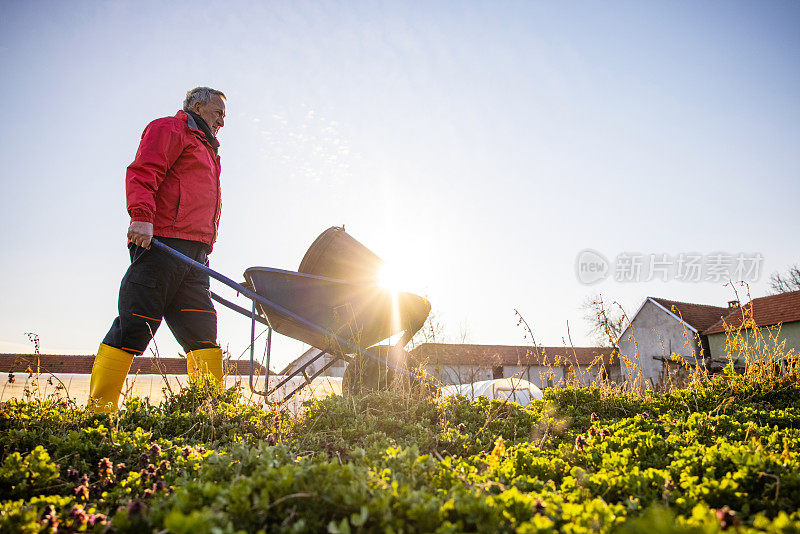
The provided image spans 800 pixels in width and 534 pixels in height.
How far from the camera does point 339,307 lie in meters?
3.92

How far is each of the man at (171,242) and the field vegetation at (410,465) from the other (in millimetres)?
413

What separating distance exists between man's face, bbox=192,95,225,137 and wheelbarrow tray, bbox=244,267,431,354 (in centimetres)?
131

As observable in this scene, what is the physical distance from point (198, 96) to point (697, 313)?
2998 centimetres

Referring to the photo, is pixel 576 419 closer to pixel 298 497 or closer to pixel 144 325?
pixel 298 497

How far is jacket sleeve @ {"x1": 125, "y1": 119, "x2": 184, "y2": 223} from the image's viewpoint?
3.10 metres

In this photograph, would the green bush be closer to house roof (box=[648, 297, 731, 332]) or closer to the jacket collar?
the jacket collar

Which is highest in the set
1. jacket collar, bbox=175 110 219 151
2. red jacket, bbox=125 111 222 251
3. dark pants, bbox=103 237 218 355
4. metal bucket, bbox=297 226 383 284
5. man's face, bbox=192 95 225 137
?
man's face, bbox=192 95 225 137

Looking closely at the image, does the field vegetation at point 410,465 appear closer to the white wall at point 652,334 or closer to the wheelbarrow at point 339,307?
the wheelbarrow at point 339,307

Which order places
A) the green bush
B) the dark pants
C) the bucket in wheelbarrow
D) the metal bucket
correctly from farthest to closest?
the metal bucket → the bucket in wheelbarrow → the dark pants → the green bush

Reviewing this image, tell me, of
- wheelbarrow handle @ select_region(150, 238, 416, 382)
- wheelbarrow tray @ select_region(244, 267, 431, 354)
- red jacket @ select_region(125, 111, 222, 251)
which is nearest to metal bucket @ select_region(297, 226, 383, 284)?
wheelbarrow tray @ select_region(244, 267, 431, 354)

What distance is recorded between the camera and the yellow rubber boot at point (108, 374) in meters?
2.89

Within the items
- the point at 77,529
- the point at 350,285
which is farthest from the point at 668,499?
the point at 350,285

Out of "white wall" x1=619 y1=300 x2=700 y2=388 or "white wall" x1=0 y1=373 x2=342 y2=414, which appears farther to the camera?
"white wall" x1=619 y1=300 x2=700 y2=388

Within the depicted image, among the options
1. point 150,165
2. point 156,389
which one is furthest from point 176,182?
point 156,389
